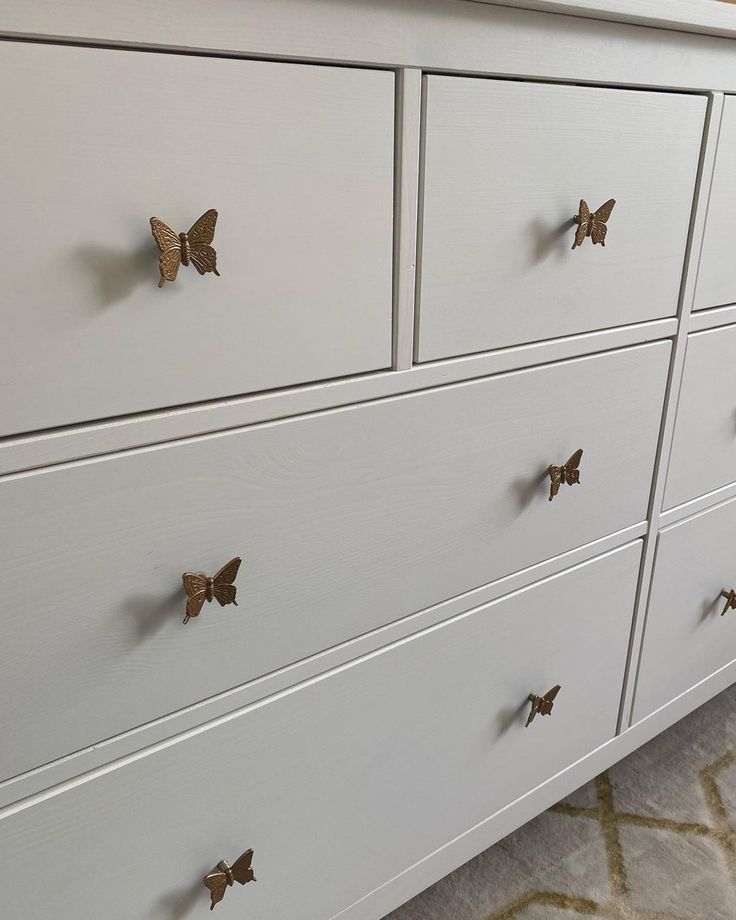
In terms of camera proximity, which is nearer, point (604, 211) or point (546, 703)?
point (604, 211)

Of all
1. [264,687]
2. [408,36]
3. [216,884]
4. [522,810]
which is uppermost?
[408,36]

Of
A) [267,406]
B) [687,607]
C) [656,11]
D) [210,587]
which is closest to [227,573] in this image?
→ [210,587]

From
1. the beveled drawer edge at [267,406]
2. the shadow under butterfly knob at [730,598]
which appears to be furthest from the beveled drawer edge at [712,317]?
the shadow under butterfly knob at [730,598]

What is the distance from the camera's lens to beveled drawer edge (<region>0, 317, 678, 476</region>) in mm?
497

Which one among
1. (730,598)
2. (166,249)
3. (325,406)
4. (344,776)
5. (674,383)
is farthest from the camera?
(730,598)

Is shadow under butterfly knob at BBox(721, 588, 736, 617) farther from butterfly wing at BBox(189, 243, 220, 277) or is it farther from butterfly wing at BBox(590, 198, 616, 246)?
butterfly wing at BBox(189, 243, 220, 277)

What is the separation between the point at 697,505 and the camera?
0.99m

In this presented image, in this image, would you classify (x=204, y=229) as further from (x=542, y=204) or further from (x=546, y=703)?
(x=546, y=703)

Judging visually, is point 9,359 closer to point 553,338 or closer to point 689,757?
point 553,338

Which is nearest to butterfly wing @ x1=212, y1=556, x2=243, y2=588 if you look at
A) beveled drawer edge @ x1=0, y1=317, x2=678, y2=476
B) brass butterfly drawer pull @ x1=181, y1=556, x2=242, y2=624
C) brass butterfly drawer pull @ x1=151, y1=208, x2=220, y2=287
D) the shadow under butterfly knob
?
brass butterfly drawer pull @ x1=181, y1=556, x2=242, y2=624

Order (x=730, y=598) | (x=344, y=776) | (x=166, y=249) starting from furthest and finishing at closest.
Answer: (x=730, y=598) < (x=344, y=776) < (x=166, y=249)

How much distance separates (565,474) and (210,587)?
393mm

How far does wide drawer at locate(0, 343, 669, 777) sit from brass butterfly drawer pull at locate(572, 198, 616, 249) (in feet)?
0.41

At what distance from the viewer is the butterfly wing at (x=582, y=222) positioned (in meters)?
0.69
